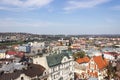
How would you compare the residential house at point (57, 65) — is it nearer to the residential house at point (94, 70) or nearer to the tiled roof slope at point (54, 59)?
the tiled roof slope at point (54, 59)

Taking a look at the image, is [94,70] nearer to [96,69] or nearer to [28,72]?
[96,69]

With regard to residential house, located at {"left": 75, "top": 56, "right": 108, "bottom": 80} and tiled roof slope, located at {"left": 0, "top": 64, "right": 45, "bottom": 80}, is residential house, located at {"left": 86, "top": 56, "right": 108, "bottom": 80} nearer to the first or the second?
residential house, located at {"left": 75, "top": 56, "right": 108, "bottom": 80}

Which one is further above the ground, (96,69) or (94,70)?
(96,69)

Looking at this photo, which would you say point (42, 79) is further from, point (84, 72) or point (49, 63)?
point (84, 72)

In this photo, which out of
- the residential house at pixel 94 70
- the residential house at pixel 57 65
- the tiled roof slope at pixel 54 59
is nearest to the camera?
the residential house at pixel 57 65

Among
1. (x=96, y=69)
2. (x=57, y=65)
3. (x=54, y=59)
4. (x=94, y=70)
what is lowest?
(x=94, y=70)

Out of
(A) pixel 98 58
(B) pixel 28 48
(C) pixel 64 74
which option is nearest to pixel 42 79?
(C) pixel 64 74

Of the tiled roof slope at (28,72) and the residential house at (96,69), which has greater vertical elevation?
the tiled roof slope at (28,72)

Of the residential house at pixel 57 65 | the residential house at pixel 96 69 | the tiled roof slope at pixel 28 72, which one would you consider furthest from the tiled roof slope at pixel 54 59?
the residential house at pixel 96 69

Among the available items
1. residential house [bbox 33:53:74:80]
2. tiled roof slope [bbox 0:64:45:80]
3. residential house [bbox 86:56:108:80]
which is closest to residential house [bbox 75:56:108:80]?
residential house [bbox 86:56:108:80]

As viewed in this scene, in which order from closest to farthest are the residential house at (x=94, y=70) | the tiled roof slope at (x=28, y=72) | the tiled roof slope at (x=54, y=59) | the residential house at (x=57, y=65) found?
the tiled roof slope at (x=28, y=72), the residential house at (x=57, y=65), the tiled roof slope at (x=54, y=59), the residential house at (x=94, y=70)

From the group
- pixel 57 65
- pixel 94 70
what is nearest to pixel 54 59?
pixel 57 65
